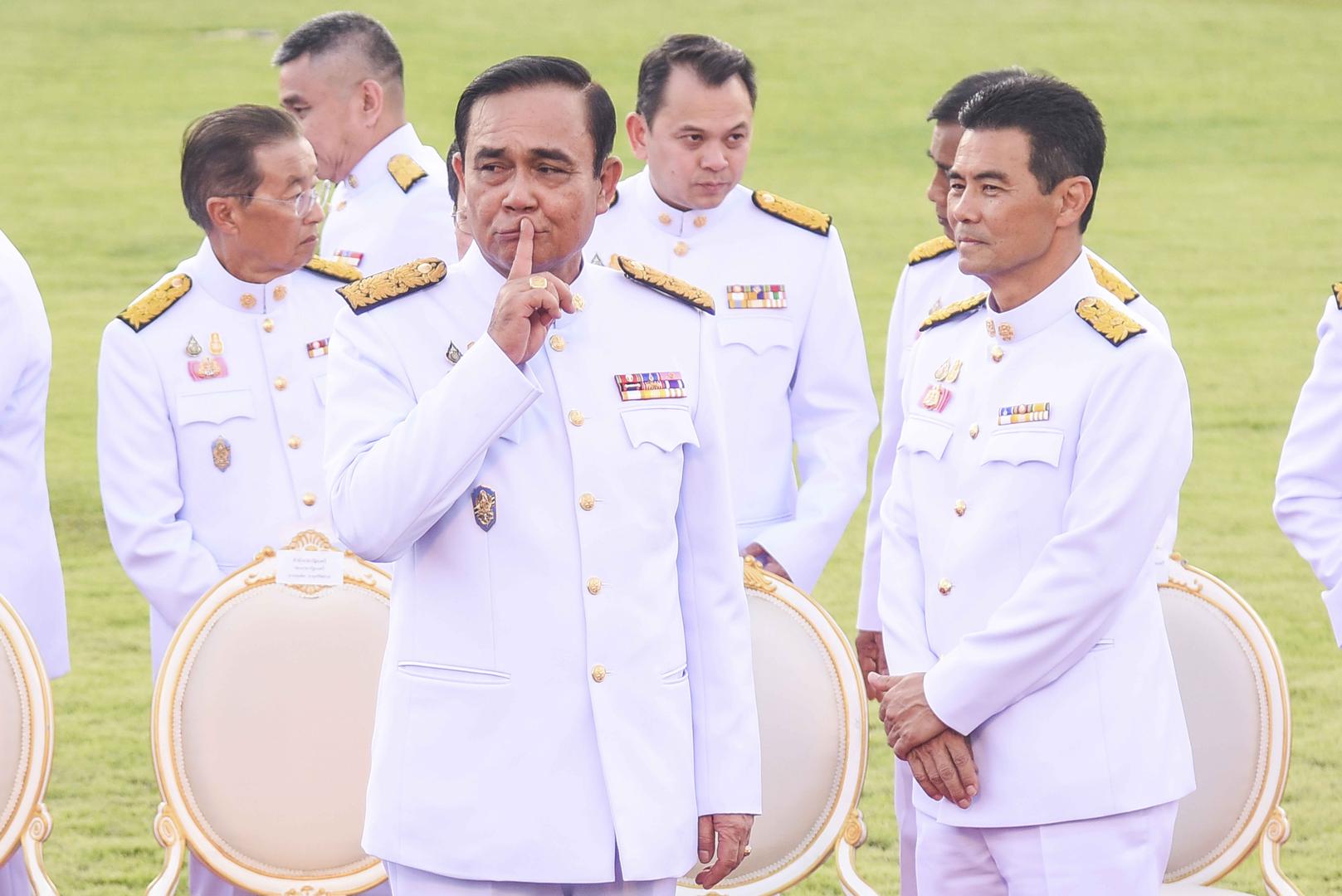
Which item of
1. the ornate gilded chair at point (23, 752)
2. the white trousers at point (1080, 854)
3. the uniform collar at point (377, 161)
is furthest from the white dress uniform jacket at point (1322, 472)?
the uniform collar at point (377, 161)

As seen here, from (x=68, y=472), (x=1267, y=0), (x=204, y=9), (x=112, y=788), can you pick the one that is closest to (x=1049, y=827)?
(x=112, y=788)

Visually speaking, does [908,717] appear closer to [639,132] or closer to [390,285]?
[390,285]

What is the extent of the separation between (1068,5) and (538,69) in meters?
22.9

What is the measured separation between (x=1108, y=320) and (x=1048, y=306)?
0.34 ft

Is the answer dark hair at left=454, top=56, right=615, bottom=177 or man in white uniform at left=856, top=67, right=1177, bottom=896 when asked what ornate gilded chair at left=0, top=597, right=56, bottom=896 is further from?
man in white uniform at left=856, top=67, right=1177, bottom=896

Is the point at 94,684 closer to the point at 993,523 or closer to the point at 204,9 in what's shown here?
the point at 993,523

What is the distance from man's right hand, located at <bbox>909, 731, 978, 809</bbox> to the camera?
2756mm


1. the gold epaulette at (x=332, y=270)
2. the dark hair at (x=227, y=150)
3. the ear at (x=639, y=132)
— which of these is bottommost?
the gold epaulette at (x=332, y=270)

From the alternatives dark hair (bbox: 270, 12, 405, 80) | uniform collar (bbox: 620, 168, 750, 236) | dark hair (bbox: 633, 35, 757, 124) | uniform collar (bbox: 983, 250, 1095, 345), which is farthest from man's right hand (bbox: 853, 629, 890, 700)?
dark hair (bbox: 270, 12, 405, 80)

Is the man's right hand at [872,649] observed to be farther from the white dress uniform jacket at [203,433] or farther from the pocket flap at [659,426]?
the pocket flap at [659,426]

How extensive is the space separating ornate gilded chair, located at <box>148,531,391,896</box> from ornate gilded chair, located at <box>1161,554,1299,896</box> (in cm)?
136

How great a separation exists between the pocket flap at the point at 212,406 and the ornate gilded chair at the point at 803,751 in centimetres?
105

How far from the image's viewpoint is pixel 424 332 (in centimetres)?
238

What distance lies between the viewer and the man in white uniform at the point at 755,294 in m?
3.89
